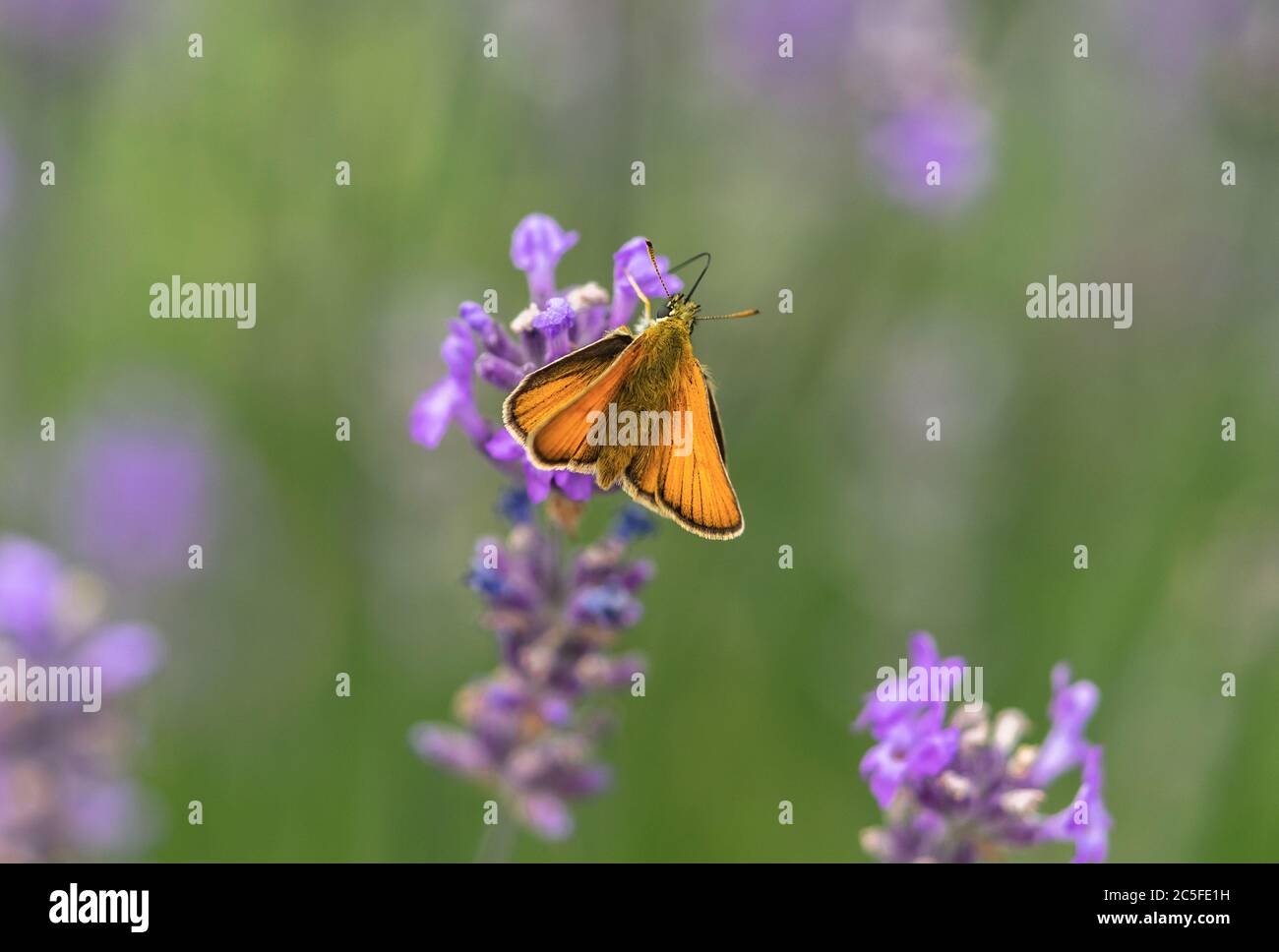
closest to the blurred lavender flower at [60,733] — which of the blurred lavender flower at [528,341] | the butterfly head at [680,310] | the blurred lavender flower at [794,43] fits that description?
the blurred lavender flower at [528,341]

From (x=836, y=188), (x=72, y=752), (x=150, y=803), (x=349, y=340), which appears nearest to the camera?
(x=72, y=752)

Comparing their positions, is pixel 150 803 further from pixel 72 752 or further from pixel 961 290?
pixel 961 290

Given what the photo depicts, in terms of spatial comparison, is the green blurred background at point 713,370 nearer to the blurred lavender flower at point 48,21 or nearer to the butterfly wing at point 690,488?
the blurred lavender flower at point 48,21

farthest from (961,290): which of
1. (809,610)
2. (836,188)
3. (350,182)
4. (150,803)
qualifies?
(150,803)

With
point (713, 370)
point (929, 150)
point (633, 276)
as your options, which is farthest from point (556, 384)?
point (929, 150)

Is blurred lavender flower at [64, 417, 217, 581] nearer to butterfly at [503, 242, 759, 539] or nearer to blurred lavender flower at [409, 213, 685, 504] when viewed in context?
blurred lavender flower at [409, 213, 685, 504]
